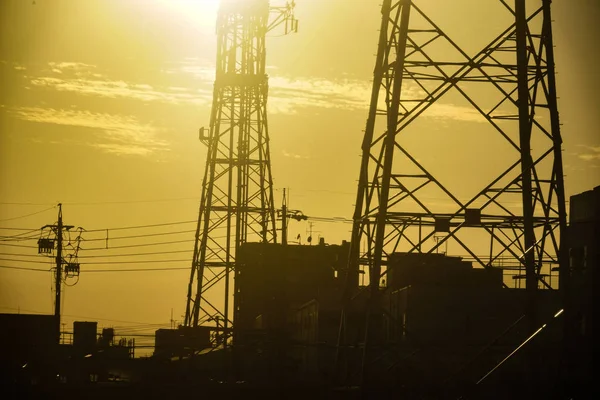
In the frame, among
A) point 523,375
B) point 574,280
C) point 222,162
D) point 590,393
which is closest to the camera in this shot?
point 590,393

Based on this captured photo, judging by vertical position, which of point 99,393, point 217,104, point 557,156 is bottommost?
point 99,393

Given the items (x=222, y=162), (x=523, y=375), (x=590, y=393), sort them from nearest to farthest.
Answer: (x=590, y=393)
(x=523, y=375)
(x=222, y=162)

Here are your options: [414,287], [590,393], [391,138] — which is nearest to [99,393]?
[391,138]

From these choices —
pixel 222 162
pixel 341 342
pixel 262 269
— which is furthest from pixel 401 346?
pixel 262 269

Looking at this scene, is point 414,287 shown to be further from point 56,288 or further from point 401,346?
point 56,288

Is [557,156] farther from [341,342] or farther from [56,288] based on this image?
[56,288]

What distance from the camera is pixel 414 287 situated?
43156mm

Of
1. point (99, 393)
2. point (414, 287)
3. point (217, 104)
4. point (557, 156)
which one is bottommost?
point (99, 393)

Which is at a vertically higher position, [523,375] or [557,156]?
[557,156]

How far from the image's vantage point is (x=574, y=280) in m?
28.7

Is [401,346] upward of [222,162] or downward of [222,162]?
downward

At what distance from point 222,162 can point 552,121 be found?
2766cm

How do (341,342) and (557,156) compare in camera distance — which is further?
(341,342)

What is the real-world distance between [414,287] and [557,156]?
67.8ft
